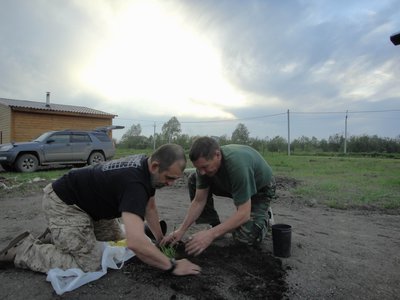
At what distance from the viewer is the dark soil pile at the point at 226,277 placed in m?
2.57

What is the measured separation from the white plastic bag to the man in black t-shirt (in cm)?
7

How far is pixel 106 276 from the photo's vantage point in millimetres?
2842

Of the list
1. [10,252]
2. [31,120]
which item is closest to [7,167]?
[31,120]

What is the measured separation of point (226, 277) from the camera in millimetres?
2850

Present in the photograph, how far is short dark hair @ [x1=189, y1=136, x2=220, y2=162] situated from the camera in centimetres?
297

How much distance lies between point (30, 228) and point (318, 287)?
361cm

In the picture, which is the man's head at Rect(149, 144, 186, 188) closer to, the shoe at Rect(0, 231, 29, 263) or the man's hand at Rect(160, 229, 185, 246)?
the man's hand at Rect(160, 229, 185, 246)

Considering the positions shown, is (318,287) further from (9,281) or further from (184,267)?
(9,281)

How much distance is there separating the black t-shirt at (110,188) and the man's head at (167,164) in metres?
0.08

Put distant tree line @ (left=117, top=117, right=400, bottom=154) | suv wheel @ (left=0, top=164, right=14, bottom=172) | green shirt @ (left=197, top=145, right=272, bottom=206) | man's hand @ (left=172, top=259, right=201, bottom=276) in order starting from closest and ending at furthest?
man's hand @ (left=172, top=259, right=201, bottom=276) < green shirt @ (left=197, top=145, right=272, bottom=206) < suv wheel @ (left=0, top=164, right=14, bottom=172) < distant tree line @ (left=117, top=117, right=400, bottom=154)

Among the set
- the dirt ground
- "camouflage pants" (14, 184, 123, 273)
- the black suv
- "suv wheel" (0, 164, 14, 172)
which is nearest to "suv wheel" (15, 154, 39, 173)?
the black suv

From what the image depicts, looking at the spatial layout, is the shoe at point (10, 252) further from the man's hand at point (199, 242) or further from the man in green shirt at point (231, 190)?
the man's hand at point (199, 242)

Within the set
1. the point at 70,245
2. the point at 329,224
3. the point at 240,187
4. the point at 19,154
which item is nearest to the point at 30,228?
the point at 70,245

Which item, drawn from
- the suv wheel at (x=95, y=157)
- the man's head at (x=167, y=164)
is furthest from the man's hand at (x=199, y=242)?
the suv wheel at (x=95, y=157)
